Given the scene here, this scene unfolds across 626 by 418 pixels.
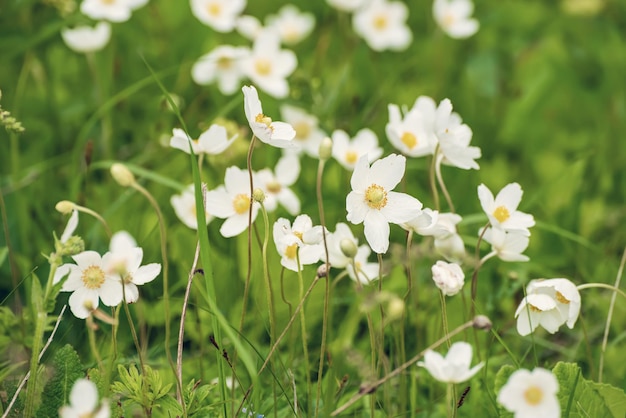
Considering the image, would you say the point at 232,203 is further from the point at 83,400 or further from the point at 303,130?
the point at 303,130

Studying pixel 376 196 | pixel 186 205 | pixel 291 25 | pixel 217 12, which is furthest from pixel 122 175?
pixel 291 25

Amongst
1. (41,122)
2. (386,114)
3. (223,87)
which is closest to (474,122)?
(386,114)

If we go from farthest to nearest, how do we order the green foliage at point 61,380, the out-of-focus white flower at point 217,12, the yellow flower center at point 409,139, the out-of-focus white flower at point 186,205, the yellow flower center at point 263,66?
1. the out-of-focus white flower at point 217,12
2. the yellow flower center at point 263,66
3. the out-of-focus white flower at point 186,205
4. the yellow flower center at point 409,139
5. the green foliage at point 61,380

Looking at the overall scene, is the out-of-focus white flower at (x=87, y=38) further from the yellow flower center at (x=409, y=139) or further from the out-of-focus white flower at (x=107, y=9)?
the yellow flower center at (x=409, y=139)

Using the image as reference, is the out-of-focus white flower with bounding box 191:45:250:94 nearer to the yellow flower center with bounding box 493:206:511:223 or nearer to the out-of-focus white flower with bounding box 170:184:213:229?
the out-of-focus white flower with bounding box 170:184:213:229

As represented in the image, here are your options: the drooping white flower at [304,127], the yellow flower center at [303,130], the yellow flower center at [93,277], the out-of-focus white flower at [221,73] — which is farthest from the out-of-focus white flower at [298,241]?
the out-of-focus white flower at [221,73]
